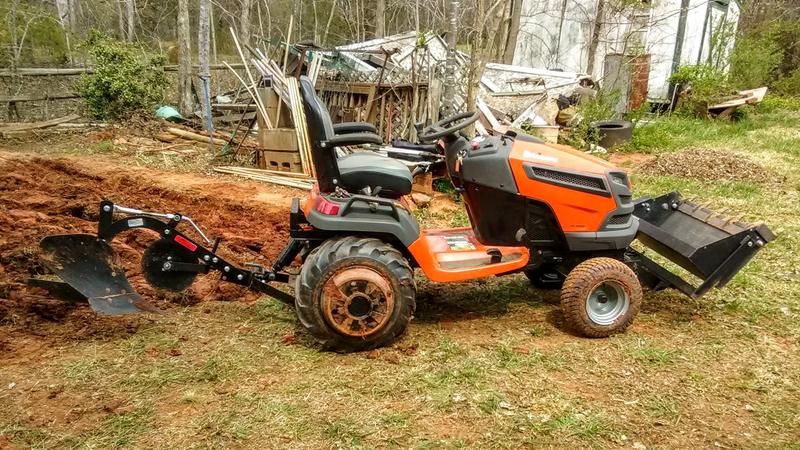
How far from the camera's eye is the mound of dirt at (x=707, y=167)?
26.5ft

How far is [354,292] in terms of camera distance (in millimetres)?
3131

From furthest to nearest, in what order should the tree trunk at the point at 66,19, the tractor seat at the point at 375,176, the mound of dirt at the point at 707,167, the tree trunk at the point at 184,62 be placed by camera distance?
the tree trunk at the point at 66,19, the tree trunk at the point at 184,62, the mound of dirt at the point at 707,167, the tractor seat at the point at 375,176

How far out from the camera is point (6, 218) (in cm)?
491

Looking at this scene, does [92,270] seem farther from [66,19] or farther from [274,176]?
[66,19]

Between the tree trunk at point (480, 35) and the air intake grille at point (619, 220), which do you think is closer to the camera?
the air intake grille at point (619, 220)

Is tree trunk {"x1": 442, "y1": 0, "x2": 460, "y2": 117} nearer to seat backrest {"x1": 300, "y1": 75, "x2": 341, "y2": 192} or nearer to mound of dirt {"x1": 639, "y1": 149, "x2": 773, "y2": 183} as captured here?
mound of dirt {"x1": 639, "y1": 149, "x2": 773, "y2": 183}

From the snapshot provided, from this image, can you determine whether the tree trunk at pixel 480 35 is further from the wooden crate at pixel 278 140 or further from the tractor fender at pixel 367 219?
the tractor fender at pixel 367 219

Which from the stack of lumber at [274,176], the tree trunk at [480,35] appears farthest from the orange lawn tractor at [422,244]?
the stack of lumber at [274,176]

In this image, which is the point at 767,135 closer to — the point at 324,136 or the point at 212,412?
the point at 324,136

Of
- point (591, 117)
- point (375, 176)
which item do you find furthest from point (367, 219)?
point (591, 117)

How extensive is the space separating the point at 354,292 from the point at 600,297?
161 centimetres

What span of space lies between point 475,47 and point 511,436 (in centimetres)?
535

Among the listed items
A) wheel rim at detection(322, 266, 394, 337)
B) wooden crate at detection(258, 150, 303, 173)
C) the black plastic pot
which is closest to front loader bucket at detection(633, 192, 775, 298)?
wheel rim at detection(322, 266, 394, 337)

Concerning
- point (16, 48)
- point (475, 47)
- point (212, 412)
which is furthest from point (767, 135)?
point (16, 48)
